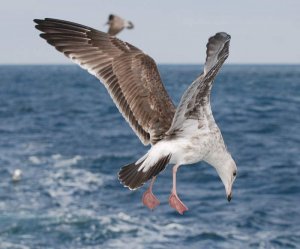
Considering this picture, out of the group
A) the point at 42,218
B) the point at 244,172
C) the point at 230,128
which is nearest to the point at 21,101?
the point at 230,128

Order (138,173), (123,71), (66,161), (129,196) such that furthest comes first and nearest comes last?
(66,161)
(129,196)
(123,71)
(138,173)

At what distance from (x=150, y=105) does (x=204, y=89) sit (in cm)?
194

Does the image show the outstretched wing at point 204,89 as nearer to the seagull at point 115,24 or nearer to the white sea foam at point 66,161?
the seagull at point 115,24

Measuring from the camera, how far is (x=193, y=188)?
117 ft

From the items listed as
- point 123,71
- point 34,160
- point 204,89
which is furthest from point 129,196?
point 204,89

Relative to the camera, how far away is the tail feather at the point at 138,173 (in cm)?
772

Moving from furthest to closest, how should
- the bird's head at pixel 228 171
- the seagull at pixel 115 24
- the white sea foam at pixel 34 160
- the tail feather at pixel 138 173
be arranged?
the white sea foam at pixel 34 160
the seagull at pixel 115 24
the bird's head at pixel 228 171
the tail feather at pixel 138 173

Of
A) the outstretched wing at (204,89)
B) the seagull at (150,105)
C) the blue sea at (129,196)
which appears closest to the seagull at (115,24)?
the blue sea at (129,196)

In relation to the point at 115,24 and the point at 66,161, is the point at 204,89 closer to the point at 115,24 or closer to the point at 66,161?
the point at 115,24

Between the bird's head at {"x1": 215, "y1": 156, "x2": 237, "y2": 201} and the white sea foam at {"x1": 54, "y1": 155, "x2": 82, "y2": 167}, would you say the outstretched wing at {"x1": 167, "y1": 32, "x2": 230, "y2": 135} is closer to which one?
the bird's head at {"x1": 215, "y1": 156, "x2": 237, "y2": 201}

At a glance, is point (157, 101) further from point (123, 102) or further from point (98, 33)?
point (98, 33)

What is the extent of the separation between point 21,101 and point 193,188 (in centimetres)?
6008

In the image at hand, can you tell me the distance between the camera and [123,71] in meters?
9.47

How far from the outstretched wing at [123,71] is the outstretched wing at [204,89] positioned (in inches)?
39.8
